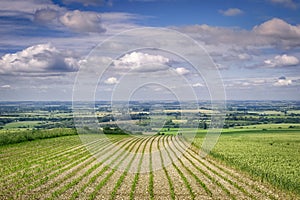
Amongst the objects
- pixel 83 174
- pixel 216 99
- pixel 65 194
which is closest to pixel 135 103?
pixel 216 99

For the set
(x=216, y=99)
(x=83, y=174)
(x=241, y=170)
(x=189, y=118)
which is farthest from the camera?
(x=189, y=118)

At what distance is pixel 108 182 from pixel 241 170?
382 inches

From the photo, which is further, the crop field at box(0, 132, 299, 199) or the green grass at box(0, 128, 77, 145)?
the green grass at box(0, 128, 77, 145)

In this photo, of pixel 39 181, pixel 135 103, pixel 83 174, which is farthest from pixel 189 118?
pixel 39 181

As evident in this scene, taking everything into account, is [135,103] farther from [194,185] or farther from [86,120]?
[194,185]

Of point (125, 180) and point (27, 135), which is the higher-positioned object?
point (27, 135)

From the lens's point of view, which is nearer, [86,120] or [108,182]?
[108,182]

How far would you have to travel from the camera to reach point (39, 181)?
2198 centimetres

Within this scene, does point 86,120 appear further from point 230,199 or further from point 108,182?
point 230,199

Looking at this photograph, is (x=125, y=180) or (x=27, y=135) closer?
(x=125, y=180)

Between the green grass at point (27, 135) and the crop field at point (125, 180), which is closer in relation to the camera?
the crop field at point (125, 180)

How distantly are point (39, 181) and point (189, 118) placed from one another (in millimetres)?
27544

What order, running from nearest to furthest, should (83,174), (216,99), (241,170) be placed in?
(83,174)
(241,170)
(216,99)

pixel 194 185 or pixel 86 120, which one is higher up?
pixel 86 120
